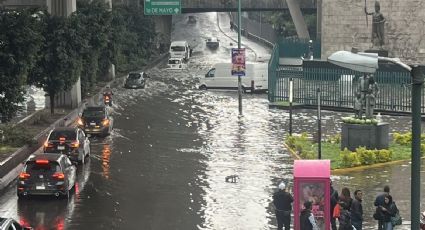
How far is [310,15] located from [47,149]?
83882 mm

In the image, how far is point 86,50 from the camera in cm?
4722

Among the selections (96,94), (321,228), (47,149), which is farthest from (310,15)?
(321,228)

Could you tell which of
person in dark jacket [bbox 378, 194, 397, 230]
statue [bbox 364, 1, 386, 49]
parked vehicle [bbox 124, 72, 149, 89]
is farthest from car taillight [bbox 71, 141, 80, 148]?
statue [bbox 364, 1, 386, 49]

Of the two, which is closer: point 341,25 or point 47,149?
point 47,149

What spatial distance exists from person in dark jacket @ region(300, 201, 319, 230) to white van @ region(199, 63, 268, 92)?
139 ft

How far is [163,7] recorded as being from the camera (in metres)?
72.0

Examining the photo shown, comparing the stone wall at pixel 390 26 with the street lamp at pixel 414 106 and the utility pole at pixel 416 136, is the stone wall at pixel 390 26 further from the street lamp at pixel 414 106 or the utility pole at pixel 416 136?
the utility pole at pixel 416 136

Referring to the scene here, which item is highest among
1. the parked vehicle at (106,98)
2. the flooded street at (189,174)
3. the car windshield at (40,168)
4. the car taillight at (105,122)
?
the parked vehicle at (106,98)

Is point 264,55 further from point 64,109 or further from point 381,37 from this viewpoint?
point 64,109

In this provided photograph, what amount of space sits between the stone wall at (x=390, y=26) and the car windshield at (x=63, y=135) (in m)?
37.8

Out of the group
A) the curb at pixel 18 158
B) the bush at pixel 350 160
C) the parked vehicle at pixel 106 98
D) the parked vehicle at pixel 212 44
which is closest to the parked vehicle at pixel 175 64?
the parked vehicle at pixel 212 44

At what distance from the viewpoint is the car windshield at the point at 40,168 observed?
26172 millimetres

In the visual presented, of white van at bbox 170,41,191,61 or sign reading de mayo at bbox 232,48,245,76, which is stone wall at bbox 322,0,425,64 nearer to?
sign reading de mayo at bbox 232,48,245,76

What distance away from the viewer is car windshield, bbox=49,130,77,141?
32862 mm
